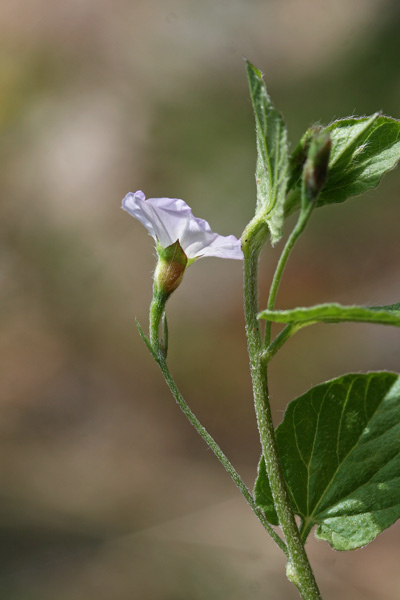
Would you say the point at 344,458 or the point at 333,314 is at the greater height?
the point at 333,314

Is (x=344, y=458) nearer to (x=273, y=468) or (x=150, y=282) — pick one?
(x=273, y=468)

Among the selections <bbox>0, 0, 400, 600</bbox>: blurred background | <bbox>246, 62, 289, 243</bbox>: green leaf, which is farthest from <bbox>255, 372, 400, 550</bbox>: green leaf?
<bbox>0, 0, 400, 600</bbox>: blurred background

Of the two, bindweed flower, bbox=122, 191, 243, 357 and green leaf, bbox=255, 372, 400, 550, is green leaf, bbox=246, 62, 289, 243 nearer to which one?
bindweed flower, bbox=122, 191, 243, 357

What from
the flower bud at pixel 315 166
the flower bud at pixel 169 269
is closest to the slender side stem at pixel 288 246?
the flower bud at pixel 315 166

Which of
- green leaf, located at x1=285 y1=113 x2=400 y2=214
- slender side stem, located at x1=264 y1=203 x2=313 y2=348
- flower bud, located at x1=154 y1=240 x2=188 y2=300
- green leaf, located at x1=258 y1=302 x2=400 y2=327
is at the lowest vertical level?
green leaf, located at x1=258 y1=302 x2=400 y2=327

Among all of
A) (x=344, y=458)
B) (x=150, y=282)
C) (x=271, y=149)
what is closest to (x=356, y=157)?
(x=271, y=149)
